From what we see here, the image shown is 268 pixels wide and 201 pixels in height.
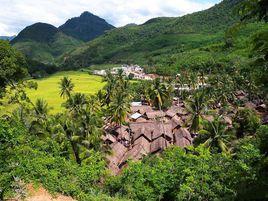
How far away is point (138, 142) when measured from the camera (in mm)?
62688

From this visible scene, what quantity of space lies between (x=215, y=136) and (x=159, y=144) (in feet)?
54.0

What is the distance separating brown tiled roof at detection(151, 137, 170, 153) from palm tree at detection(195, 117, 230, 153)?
13278mm

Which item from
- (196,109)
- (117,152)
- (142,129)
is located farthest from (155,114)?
(196,109)

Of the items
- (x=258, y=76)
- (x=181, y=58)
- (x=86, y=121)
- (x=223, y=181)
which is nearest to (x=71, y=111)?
(x=86, y=121)

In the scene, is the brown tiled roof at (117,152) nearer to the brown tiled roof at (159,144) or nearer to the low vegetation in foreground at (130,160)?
the brown tiled roof at (159,144)

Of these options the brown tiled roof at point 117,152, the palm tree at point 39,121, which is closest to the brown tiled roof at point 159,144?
A: the brown tiled roof at point 117,152

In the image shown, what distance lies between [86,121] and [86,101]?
22463 mm

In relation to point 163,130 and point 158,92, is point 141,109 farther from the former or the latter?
point 163,130

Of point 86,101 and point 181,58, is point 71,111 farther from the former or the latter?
point 181,58

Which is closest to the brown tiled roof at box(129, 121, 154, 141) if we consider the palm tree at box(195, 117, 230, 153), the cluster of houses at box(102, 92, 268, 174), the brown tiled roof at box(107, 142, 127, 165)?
the cluster of houses at box(102, 92, 268, 174)

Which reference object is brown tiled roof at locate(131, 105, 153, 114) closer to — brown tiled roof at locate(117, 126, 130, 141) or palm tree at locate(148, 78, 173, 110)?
palm tree at locate(148, 78, 173, 110)

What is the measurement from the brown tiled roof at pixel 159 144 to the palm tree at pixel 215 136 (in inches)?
523

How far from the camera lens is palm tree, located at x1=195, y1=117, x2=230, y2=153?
147 ft

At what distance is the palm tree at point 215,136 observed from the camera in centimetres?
4492
